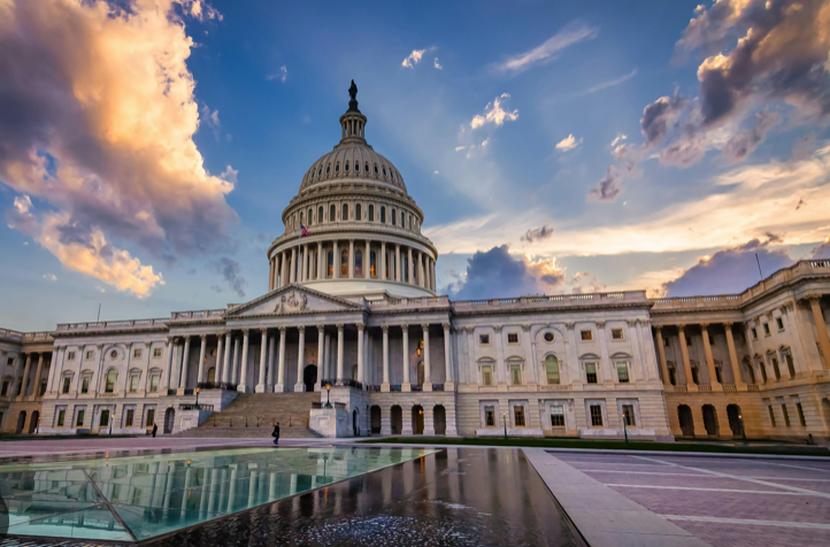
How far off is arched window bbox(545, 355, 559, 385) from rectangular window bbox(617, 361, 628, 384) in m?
6.92

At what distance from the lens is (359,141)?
99.2 meters

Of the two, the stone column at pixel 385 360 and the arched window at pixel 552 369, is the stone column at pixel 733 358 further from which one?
the stone column at pixel 385 360

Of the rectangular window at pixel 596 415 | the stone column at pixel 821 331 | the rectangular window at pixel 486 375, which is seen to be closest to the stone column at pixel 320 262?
the rectangular window at pixel 486 375

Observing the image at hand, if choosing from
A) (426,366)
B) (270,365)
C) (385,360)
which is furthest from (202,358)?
(426,366)

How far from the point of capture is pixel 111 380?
233ft

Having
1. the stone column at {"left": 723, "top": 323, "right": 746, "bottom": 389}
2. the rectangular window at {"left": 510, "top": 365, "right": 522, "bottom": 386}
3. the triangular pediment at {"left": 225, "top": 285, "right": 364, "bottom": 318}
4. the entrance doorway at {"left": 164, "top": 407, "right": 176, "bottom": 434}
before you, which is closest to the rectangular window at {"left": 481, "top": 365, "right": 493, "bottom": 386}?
the rectangular window at {"left": 510, "top": 365, "right": 522, "bottom": 386}

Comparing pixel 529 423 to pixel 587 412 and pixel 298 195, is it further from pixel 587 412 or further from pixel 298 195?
pixel 298 195

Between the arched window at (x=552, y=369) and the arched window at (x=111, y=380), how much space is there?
60.6 m

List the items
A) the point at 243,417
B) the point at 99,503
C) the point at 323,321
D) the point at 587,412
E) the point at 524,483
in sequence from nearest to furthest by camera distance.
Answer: the point at 99,503, the point at 524,483, the point at 243,417, the point at 587,412, the point at 323,321

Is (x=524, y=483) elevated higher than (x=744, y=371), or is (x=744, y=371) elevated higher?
(x=744, y=371)

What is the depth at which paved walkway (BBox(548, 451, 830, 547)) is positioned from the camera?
7852 mm

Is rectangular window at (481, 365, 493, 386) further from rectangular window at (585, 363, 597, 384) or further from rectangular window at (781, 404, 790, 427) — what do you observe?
rectangular window at (781, 404, 790, 427)

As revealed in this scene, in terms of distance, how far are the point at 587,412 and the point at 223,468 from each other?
160 feet

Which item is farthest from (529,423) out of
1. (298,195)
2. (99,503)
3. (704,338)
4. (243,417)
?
(298,195)
